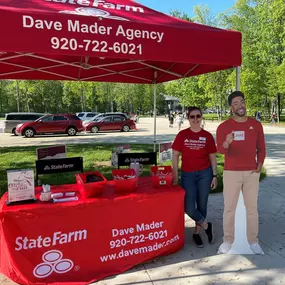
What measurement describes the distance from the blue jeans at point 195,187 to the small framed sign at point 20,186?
1.71 metres

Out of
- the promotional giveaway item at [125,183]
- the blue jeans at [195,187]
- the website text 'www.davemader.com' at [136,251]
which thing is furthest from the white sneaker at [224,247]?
the promotional giveaway item at [125,183]

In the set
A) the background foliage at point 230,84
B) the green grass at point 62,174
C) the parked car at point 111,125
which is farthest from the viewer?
the background foliage at point 230,84

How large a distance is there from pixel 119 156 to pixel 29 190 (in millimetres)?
1791

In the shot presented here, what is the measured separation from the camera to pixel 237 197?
3416 millimetres

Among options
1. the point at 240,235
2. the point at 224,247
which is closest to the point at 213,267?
the point at 224,247

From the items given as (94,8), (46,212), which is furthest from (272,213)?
(94,8)

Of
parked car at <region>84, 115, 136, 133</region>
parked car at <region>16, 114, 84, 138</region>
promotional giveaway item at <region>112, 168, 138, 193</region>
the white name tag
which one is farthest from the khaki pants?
parked car at <region>84, 115, 136, 133</region>

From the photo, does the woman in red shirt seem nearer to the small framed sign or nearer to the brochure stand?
the brochure stand

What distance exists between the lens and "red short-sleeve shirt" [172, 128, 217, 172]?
11.3 ft

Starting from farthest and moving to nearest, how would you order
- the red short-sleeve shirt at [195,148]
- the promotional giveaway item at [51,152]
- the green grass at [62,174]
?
the green grass at [62,174] → the promotional giveaway item at [51,152] → the red short-sleeve shirt at [195,148]

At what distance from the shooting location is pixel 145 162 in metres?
4.70

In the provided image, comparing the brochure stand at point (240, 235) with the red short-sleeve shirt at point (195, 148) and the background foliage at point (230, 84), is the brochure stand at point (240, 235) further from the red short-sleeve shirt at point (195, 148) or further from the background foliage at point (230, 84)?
the background foliage at point (230, 84)

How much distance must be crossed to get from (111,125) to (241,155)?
796 inches

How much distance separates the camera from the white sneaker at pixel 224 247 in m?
3.52
